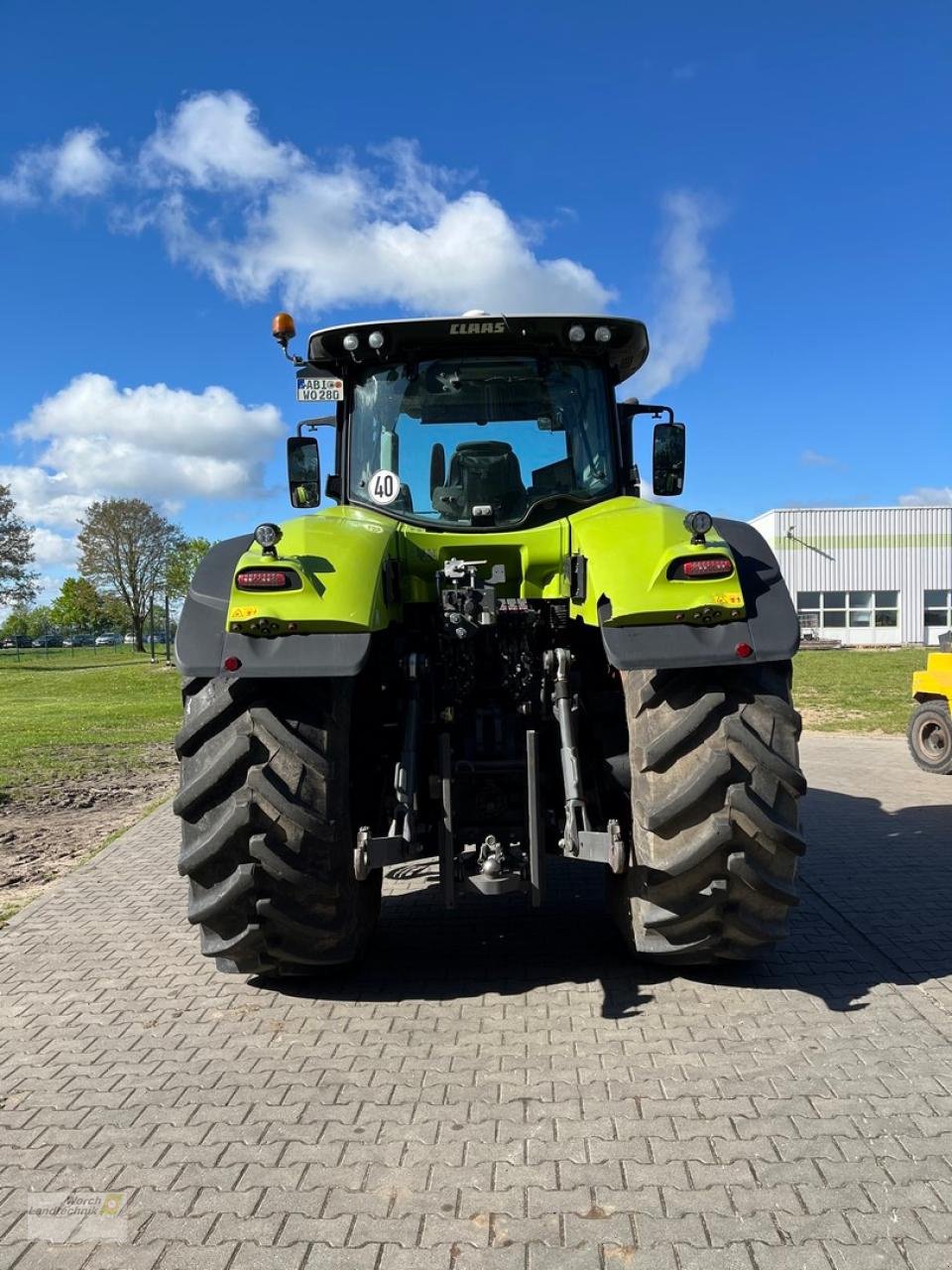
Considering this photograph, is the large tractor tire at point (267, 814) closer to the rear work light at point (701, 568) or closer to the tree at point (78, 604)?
the rear work light at point (701, 568)

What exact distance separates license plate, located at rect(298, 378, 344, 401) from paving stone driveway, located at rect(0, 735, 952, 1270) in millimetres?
2878

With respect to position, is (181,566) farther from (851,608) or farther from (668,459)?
(668,459)

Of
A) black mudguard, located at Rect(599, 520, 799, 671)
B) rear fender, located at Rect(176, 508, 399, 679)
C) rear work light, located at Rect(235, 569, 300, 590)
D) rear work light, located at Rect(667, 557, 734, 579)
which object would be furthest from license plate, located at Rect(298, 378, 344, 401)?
rear work light, located at Rect(667, 557, 734, 579)

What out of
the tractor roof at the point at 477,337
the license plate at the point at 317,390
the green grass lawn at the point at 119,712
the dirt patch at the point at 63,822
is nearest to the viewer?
the tractor roof at the point at 477,337

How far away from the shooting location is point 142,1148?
114 inches

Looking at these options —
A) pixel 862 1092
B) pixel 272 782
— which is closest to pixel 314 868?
pixel 272 782

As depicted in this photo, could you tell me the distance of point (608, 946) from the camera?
15.1ft

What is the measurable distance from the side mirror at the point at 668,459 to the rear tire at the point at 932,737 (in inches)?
229

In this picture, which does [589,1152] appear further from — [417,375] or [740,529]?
[417,375]

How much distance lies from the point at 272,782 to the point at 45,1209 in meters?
1.49

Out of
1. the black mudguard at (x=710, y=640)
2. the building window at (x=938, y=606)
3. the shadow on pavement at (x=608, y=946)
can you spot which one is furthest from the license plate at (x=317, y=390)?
the building window at (x=938, y=606)

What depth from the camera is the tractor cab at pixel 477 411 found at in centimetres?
464

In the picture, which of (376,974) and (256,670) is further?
(376,974)

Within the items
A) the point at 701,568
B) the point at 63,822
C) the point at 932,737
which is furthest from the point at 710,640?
the point at 932,737
